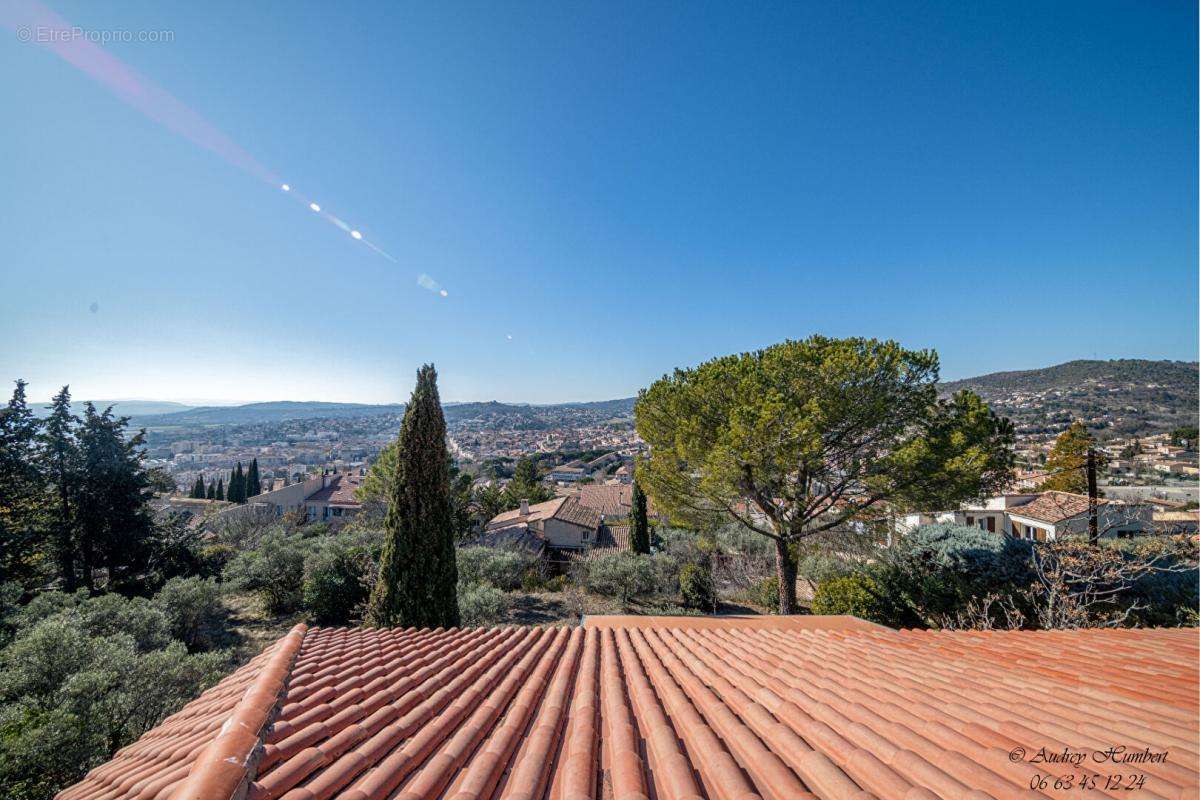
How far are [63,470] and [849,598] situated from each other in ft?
99.7

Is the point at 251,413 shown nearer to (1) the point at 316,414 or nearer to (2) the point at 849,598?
(1) the point at 316,414

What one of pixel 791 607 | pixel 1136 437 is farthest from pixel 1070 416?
pixel 791 607

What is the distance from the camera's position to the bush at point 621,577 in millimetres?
16172

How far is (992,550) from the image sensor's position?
497 inches

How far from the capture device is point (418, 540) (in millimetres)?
11625

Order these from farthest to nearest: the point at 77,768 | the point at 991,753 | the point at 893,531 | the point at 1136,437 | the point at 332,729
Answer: the point at 1136,437
the point at 893,531
the point at 77,768
the point at 332,729
the point at 991,753

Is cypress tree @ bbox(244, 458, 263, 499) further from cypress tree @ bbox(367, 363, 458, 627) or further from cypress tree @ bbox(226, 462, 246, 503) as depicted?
cypress tree @ bbox(367, 363, 458, 627)

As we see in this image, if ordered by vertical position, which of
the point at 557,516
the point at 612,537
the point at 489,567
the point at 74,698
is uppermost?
the point at 74,698

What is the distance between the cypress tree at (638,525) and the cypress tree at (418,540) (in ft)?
38.7

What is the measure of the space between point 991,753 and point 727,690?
160cm

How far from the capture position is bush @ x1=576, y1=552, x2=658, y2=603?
53.1ft

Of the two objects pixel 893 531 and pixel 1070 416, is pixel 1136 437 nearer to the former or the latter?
pixel 1070 416

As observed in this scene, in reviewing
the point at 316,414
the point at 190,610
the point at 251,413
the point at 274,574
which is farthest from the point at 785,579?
the point at 316,414

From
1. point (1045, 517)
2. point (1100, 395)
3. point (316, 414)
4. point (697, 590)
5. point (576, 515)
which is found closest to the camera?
point (697, 590)
